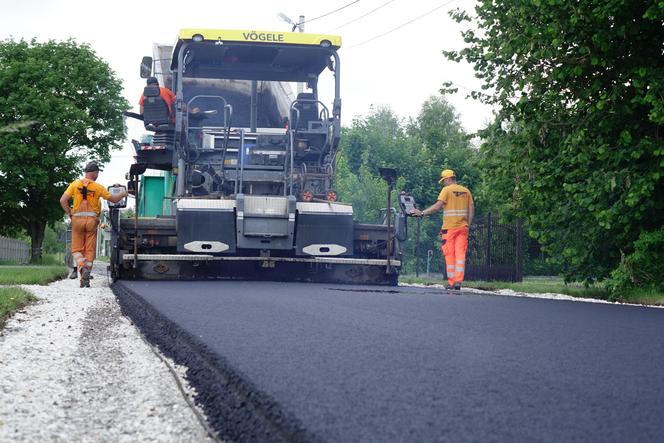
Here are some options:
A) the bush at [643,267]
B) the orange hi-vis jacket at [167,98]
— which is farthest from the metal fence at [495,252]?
the orange hi-vis jacket at [167,98]

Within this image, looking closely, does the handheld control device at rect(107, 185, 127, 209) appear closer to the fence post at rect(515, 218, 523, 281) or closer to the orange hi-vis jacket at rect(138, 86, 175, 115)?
the orange hi-vis jacket at rect(138, 86, 175, 115)

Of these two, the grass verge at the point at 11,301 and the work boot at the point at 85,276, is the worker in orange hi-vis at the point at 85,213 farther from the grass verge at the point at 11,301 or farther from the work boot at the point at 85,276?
the grass verge at the point at 11,301

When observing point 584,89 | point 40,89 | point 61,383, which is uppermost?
→ point 40,89

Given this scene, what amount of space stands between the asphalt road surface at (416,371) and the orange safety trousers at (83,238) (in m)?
5.18

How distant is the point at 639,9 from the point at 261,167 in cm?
538

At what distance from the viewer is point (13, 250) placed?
4956 cm

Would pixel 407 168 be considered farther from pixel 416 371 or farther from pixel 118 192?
pixel 416 371

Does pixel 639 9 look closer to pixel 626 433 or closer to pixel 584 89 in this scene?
pixel 584 89

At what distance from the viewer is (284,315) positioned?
6.64 m

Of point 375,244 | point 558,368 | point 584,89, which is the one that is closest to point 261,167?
point 375,244

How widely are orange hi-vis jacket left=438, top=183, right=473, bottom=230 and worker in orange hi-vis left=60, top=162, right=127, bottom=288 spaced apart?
14.3 ft

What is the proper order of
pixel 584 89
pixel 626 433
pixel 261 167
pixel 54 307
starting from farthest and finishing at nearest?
pixel 261 167 < pixel 584 89 < pixel 54 307 < pixel 626 433

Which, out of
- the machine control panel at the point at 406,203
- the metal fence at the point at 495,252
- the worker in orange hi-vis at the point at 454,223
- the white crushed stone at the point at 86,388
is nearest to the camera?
the white crushed stone at the point at 86,388

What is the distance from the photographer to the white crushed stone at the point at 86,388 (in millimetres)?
3109
